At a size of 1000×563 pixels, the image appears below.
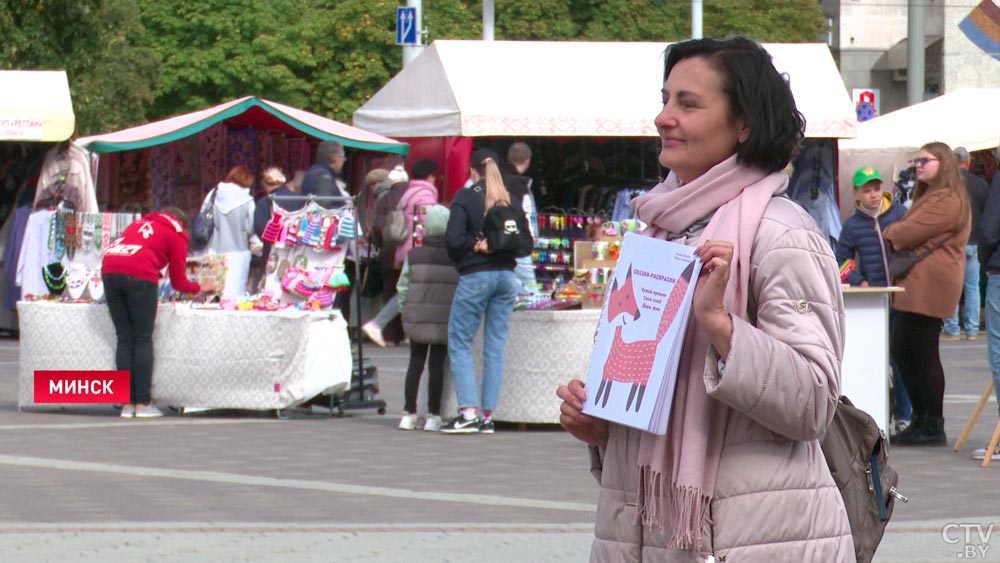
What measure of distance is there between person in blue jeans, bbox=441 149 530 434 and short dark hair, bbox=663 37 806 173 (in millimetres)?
7836

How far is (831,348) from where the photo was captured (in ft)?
9.82

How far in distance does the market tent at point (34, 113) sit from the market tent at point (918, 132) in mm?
9155

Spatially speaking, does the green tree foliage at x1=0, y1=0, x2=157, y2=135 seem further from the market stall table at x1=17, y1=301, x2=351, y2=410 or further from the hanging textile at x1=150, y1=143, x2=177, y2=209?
the market stall table at x1=17, y1=301, x2=351, y2=410

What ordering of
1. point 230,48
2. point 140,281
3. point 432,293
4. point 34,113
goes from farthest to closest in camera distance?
point 230,48
point 34,113
point 140,281
point 432,293

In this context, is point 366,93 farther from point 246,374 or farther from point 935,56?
point 246,374

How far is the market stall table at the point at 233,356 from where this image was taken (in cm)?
1212

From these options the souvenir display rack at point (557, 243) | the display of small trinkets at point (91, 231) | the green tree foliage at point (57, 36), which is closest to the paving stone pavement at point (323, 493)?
the display of small trinkets at point (91, 231)

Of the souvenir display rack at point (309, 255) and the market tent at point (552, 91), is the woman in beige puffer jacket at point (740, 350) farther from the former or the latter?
the market tent at point (552, 91)

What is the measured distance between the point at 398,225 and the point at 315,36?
24.9 m

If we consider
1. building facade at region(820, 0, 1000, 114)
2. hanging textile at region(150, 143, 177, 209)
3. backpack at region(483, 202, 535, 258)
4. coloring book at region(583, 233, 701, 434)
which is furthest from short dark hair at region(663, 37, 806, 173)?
building facade at region(820, 0, 1000, 114)

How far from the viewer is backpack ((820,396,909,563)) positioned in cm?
329

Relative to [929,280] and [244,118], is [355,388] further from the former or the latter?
[244,118]

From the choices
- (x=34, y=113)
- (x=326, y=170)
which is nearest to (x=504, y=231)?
(x=326, y=170)

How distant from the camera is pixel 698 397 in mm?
3008
